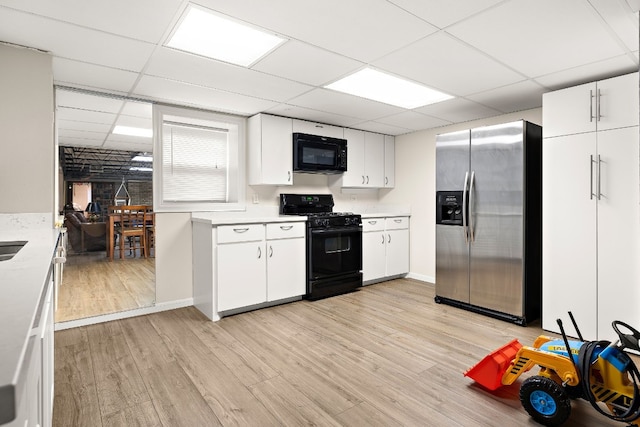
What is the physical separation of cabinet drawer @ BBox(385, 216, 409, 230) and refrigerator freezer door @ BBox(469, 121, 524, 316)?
4.70 feet

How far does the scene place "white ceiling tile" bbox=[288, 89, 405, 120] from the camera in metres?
3.36

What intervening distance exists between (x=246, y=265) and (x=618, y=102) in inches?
136

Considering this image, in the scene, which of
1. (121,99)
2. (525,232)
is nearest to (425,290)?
(525,232)

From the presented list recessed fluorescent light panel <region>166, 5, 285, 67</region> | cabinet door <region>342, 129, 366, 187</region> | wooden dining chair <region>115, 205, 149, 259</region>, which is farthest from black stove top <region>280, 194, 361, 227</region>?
wooden dining chair <region>115, 205, 149, 259</region>

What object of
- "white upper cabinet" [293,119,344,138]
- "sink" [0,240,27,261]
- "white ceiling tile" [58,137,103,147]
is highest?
"white ceiling tile" [58,137,103,147]

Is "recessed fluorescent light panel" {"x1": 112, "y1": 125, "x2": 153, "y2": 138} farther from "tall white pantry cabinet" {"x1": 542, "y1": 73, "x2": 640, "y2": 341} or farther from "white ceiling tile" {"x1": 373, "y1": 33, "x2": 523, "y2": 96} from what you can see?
"tall white pantry cabinet" {"x1": 542, "y1": 73, "x2": 640, "y2": 341}

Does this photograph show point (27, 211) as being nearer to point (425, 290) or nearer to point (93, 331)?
point (93, 331)

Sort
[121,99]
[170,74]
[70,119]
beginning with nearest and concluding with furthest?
[170,74] < [121,99] < [70,119]

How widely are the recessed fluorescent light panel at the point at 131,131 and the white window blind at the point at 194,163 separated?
1.20 m

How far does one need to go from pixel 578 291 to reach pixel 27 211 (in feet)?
14.0

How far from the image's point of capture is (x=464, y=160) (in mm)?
3584

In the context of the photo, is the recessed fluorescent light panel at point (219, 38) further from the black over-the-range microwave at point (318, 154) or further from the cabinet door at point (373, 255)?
the cabinet door at point (373, 255)

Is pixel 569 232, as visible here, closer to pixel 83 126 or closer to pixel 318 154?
pixel 318 154

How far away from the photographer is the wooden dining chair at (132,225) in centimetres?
675
